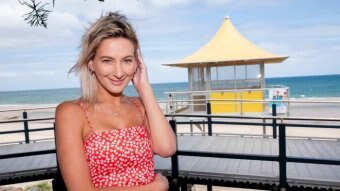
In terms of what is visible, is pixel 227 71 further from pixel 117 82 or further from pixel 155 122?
pixel 117 82

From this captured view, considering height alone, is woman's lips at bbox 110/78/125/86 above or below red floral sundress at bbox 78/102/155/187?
above

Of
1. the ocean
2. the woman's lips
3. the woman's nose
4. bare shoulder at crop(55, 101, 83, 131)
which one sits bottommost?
the ocean

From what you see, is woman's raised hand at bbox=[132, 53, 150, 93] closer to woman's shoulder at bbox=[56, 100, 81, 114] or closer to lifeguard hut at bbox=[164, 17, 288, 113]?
woman's shoulder at bbox=[56, 100, 81, 114]

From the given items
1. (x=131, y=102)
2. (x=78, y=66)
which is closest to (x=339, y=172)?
(x=131, y=102)

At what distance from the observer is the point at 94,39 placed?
1.62m

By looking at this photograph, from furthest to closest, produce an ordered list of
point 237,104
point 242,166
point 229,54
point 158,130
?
point 229,54, point 237,104, point 242,166, point 158,130

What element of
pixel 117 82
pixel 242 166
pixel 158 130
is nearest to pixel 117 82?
pixel 117 82

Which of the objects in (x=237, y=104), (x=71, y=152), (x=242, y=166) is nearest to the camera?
(x=71, y=152)

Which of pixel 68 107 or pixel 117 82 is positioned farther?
pixel 117 82

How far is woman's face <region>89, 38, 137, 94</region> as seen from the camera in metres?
1.64

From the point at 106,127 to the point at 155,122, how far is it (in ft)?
0.93

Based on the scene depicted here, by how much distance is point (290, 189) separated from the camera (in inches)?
194

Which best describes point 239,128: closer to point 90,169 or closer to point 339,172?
point 339,172

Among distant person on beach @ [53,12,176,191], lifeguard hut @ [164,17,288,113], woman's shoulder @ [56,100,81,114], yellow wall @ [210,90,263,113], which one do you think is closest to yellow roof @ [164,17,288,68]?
lifeguard hut @ [164,17,288,113]
